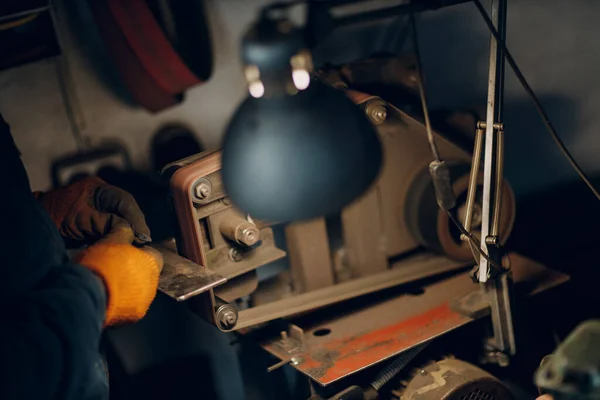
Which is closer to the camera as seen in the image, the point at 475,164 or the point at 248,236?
the point at 475,164

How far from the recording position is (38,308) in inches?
47.1

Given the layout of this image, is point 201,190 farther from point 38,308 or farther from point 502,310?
point 502,310

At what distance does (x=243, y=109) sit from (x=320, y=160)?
185 millimetres

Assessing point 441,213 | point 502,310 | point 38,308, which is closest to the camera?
point 38,308

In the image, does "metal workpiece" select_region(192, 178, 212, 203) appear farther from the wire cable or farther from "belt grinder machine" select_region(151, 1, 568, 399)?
the wire cable

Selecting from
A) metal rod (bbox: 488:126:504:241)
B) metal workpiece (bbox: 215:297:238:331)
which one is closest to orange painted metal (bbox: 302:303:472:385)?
metal workpiece (bbox: 215:297:238:331)

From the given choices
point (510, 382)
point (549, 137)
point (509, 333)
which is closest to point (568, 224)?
point (549, 137)

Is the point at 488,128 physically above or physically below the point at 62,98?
below

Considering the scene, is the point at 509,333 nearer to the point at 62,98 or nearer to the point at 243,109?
the point at 243,109

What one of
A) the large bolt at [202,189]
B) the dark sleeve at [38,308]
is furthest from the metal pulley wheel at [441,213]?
the dark sleeve at [38,308]

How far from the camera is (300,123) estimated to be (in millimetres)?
1255

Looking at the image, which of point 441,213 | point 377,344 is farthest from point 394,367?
point 441,213

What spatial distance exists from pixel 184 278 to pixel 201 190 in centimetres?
21

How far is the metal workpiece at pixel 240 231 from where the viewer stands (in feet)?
5.33
